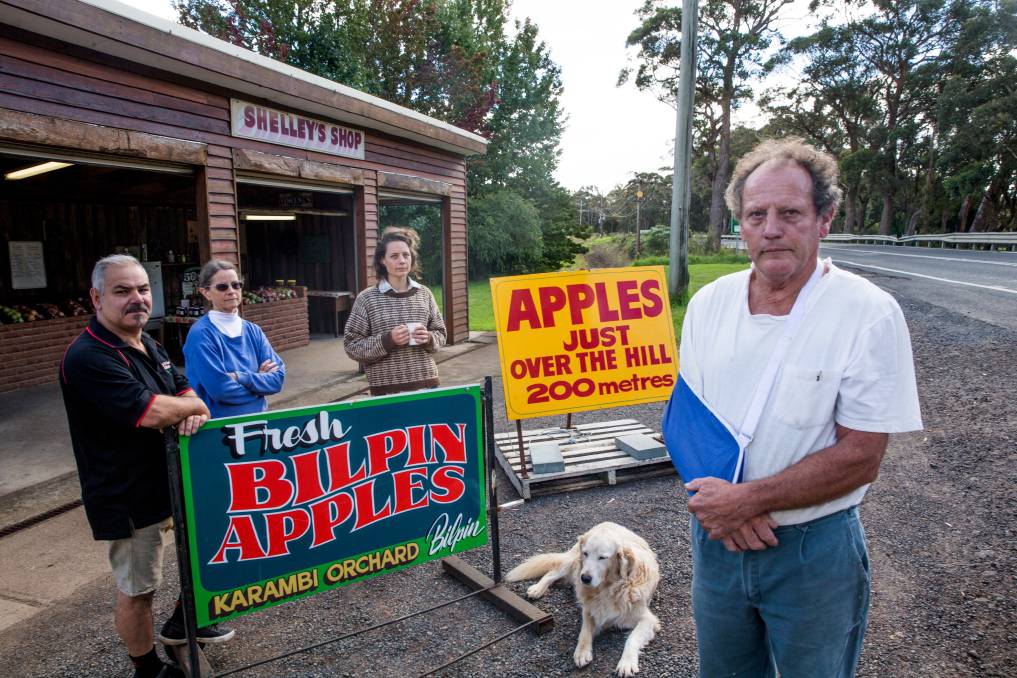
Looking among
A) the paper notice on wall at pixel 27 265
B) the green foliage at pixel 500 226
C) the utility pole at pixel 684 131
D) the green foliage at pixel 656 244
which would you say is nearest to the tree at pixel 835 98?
the green foliage at pixel 656 244

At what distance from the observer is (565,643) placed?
300 cm

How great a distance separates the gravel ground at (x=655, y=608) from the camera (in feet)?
9.24

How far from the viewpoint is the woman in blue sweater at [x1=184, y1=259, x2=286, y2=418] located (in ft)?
10.9

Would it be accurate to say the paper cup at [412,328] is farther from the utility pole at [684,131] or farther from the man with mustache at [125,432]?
the utility pole at [684,131]

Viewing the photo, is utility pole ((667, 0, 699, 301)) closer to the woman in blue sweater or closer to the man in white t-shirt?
the woman in blue sweater

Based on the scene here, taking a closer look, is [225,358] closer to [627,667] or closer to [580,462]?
[627,667]

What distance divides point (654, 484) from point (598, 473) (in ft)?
1.53

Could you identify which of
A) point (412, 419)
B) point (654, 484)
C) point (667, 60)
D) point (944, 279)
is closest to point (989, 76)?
point (667, 60)

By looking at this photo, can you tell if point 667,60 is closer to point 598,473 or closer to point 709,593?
point 598,473

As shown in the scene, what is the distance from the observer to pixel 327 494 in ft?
9.07

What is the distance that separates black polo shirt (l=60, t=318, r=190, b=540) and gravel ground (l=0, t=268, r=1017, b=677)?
3.07 feet

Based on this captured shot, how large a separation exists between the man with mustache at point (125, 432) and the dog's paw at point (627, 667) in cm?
203

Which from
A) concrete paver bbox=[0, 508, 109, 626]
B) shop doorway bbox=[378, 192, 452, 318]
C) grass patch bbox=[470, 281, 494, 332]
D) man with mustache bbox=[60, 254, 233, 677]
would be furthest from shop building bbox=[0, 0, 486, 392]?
shop doorway bbox=[378, 192, 452, 318]

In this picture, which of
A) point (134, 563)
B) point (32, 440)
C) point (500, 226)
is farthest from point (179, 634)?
point (500, 226)
